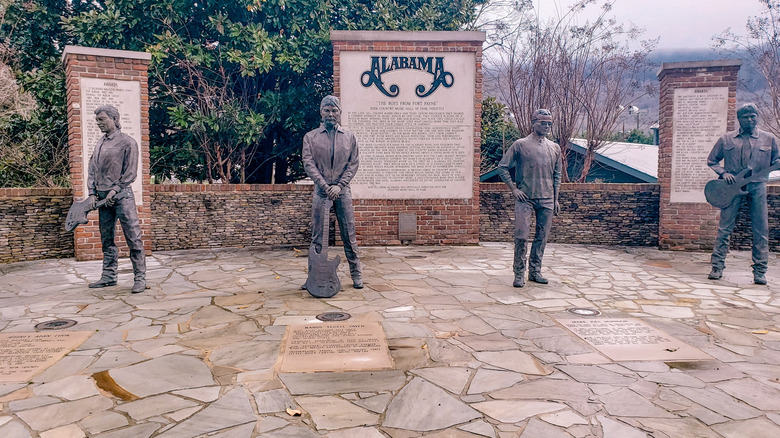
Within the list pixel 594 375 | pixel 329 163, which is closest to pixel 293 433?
pixel 594 375

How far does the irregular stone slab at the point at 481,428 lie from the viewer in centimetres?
258

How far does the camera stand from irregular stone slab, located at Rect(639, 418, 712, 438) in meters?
2.55

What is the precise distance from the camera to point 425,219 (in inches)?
368

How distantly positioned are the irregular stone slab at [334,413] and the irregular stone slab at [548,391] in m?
0.76

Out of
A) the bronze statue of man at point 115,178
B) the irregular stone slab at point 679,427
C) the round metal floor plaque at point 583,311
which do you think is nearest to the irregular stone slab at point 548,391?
the irregular stone slab at point 679,427

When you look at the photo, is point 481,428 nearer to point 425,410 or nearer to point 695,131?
point 425,410

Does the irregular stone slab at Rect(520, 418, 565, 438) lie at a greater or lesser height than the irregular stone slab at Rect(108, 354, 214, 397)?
greater

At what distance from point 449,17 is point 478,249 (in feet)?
17.9

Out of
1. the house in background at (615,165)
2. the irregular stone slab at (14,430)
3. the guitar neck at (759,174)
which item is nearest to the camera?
the irregular stone slab at (14,430)

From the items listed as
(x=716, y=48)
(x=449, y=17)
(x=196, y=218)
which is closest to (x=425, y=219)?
(x=196, y=218)

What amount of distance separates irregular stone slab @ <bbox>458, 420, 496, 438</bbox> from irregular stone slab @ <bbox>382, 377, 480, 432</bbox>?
0.18 feet

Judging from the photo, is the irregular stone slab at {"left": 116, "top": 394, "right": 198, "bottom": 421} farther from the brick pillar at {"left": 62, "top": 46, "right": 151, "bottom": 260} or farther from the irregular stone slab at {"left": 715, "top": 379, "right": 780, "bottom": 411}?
the brick pillar at {"left": 62, "top": 46, "right": 151, "bottom": 260}

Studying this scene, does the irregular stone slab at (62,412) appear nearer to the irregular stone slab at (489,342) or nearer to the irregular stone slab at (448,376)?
the irregular stone slab at (448,376)

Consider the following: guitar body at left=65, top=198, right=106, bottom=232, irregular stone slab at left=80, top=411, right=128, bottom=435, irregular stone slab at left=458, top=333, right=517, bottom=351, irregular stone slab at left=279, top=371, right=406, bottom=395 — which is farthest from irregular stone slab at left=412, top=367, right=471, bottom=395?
guitar body at left=65, top=198, right=106, bottom=232
